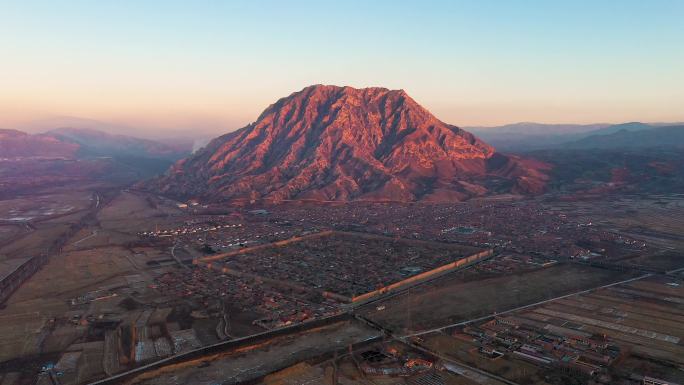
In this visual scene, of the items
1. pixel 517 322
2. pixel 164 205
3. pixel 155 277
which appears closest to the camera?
pixel 517 322

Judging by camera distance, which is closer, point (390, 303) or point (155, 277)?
point (390, 303)

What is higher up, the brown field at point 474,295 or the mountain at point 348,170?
the mountain at point 348,170

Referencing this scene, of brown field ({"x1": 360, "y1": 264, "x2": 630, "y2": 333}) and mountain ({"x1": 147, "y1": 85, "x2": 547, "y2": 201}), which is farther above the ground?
mountain ({"x1": 147, "y1": 85, "x2": 547, "y2": 201})

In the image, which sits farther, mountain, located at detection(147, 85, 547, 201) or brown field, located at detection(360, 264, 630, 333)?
mountain, located at detection(147, 85, 547, 201)

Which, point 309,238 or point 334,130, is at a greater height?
point 334,130

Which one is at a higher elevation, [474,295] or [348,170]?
[348,170]

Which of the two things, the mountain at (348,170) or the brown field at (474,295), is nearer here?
the brown field at (474,295)

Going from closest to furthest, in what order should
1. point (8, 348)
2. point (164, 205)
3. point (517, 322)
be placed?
point (8, 348)
point (517, 322)
point (164, 205)

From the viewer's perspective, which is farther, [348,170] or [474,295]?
[348,170]

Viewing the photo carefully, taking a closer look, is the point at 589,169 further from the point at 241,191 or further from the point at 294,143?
the point at 241,191

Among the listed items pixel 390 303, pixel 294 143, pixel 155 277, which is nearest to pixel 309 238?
pixel 155 277
